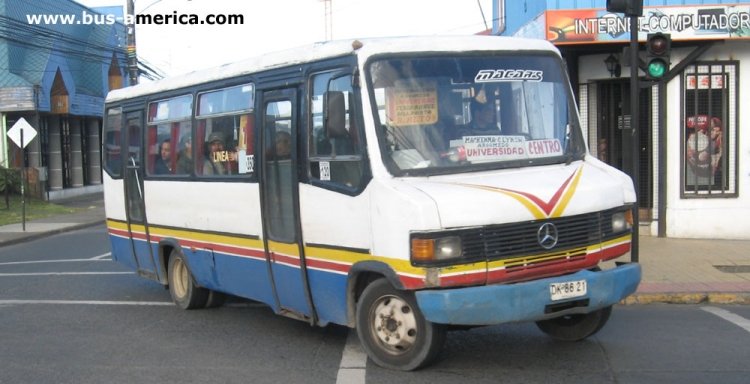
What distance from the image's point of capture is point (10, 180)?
29.2 m

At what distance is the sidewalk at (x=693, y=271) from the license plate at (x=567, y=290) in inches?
142

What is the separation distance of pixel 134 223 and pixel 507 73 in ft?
18.7

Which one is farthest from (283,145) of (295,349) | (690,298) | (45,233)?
(45,233)

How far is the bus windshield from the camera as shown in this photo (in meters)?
6.25

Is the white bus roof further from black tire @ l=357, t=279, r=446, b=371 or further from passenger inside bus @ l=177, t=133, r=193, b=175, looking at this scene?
black tire @ l=357, t=279, r=446, b=371

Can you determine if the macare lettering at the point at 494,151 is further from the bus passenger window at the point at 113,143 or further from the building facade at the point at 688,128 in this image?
the building facade at the point at 688,128

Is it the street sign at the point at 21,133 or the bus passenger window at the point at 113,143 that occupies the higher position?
the street sign at the point at 21,133

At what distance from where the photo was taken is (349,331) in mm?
7992

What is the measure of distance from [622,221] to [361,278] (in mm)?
Answer: 2165

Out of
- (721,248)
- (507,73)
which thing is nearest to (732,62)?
(721,248)

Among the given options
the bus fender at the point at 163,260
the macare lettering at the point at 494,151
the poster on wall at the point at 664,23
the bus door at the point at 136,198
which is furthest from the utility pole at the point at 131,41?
the macare lettering at the point at 494,151

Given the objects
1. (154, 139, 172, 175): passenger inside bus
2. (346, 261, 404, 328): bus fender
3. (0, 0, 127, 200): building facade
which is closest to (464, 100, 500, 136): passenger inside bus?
(346, 261, 404, 328): bus fender

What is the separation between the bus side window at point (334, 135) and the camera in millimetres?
6320

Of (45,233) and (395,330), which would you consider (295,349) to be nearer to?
(395,330)
